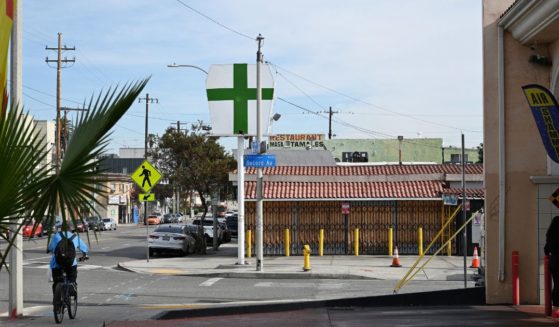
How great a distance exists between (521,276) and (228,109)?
17.4 m

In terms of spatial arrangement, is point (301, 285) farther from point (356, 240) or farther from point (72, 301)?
point (356, 240)

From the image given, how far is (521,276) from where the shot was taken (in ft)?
42.0

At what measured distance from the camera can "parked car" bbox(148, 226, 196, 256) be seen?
112ft

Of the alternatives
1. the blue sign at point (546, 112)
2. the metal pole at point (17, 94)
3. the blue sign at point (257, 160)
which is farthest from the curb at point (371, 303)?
the blue sign at point (257, 160)

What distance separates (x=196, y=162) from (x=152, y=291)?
24.2 metres

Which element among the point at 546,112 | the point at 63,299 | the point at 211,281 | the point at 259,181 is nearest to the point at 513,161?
the point at 546,112

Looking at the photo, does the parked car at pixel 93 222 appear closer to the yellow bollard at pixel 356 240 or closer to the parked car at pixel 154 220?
the yellow bollard at pixel 356 240

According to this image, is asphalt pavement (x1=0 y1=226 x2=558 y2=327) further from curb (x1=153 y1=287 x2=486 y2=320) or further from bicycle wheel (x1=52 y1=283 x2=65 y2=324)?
bicycle wheel (x1=52 y1=283 x2=65 y2=324)

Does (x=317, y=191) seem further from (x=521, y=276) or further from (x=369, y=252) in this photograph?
(x=521, y=276)

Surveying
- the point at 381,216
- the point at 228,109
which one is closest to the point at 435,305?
the point at 228,109

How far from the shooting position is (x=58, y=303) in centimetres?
1374

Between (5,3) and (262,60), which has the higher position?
(262,60)

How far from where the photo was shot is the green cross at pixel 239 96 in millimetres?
28469

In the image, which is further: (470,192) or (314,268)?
(470,192)
